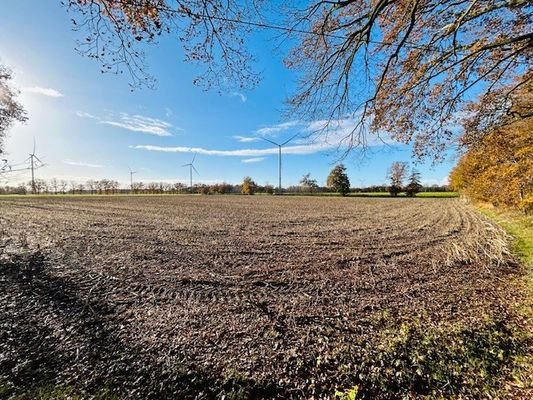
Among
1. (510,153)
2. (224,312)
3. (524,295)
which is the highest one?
(510,153)

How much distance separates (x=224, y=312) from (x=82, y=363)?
1975mm

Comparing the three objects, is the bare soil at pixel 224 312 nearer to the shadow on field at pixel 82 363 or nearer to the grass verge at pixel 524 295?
the shadow on field at pixel 82 363

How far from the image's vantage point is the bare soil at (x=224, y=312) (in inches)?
113

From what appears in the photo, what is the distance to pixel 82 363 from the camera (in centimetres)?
303

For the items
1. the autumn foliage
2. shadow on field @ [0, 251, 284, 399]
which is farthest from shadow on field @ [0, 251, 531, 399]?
the autumn foliage

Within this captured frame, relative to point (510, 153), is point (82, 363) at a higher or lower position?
lower

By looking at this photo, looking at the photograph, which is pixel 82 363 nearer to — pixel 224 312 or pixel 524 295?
pixel 224 312

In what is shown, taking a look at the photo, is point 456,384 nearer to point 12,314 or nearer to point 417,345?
point 417,345

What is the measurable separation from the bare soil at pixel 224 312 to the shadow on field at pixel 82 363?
0.05 feet

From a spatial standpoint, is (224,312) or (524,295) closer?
(224,312)

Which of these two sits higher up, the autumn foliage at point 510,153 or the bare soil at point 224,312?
the autumn foliage at point 510,153

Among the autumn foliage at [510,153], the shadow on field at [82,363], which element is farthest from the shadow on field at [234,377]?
the autumn foliage at [510,153]

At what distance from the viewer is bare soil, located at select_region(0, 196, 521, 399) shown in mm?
2859

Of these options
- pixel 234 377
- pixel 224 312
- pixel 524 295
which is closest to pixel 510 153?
pixel 524 295
